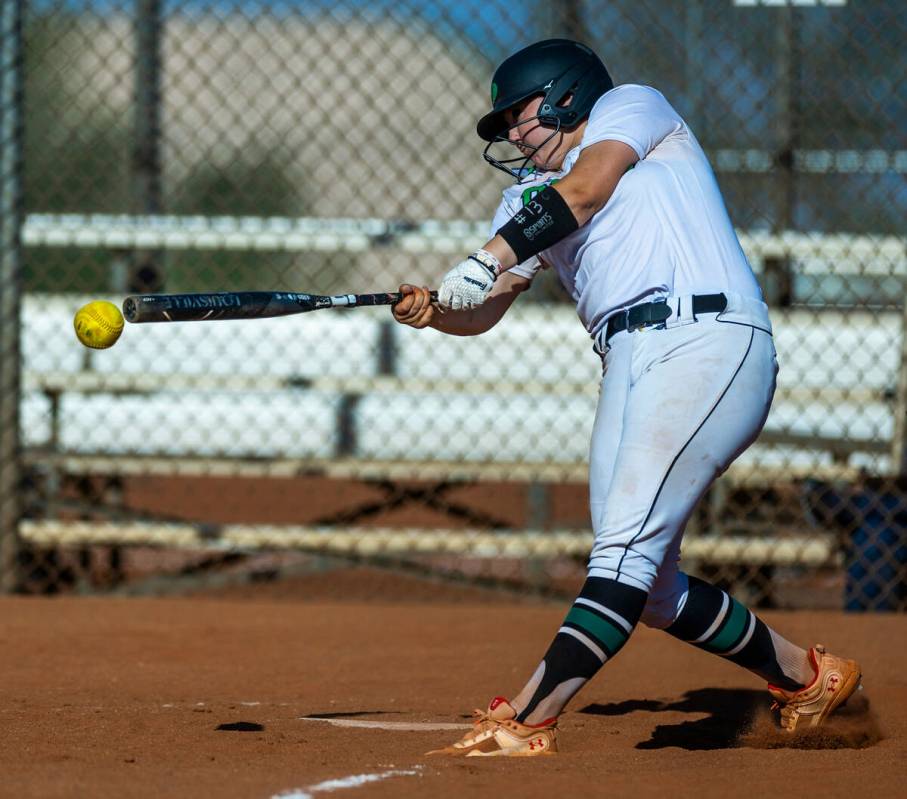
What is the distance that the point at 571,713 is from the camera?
392cm

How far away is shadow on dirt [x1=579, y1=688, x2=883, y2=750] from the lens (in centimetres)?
355

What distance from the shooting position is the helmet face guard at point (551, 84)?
3365 mm

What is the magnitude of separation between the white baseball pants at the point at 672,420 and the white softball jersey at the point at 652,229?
7 cm

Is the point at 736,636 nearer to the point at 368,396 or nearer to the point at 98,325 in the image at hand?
the point at 98,325

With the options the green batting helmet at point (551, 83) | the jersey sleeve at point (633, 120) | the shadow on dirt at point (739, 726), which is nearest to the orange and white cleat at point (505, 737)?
the shadow on dirt at point (739, 726)

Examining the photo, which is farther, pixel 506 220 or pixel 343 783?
pixel 506 220

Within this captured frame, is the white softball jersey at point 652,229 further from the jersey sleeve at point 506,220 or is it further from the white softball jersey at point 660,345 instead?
the jersey sleeve at point 506,220

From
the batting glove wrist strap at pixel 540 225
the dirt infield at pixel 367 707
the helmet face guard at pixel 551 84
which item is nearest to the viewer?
the dirt infield at pixel 367 707

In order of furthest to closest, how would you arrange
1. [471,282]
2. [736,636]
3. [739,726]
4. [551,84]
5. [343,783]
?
[739,726]
[736,636]
[551,84]
[471,282]
[343,783]

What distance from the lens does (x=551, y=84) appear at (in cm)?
336

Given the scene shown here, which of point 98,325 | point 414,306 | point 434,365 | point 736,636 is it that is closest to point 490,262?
point 414,306

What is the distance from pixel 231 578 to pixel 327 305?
3.35 meters

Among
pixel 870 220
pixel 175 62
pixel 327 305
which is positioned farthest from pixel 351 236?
pixel 175 62

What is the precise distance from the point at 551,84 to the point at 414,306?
67cm
